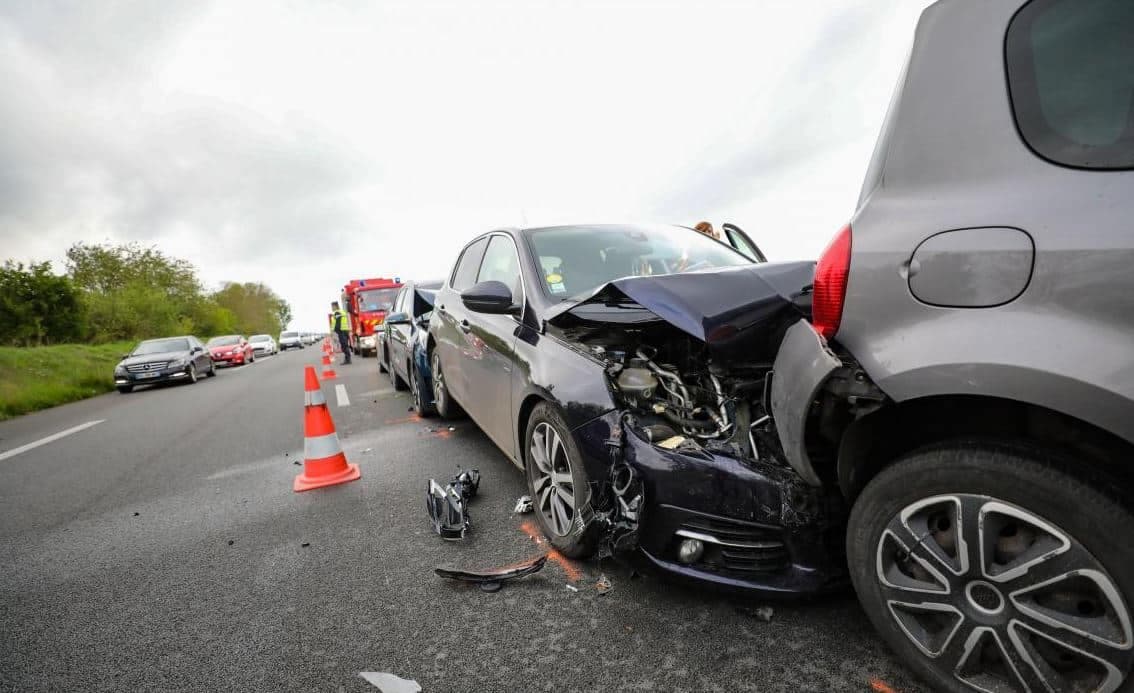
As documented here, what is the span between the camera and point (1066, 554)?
1.21 metres

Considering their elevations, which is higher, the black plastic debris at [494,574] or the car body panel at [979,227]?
the car body panel at [979,227]

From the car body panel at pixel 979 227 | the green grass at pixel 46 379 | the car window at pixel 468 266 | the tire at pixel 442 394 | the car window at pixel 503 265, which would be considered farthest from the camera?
the green grass at pixel 46 379

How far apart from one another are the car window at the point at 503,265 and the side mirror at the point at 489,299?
13cm

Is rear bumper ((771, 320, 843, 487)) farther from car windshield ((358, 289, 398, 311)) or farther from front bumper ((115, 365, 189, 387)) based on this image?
car windshield ((358, 289, 398, 311))

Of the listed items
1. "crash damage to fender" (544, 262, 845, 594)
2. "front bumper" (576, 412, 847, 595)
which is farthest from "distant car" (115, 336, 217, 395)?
"front bumper" (576, 412, 847, 595)

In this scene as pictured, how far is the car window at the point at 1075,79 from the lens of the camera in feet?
3.85

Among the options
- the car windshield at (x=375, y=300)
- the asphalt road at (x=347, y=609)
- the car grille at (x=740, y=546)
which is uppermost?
the car windshield at (x=375, y=300)

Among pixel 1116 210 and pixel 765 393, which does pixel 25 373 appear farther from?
pixel 1116 210

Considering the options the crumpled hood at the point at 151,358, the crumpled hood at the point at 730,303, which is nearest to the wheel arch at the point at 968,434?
the crumpled hood at the point at 730,303

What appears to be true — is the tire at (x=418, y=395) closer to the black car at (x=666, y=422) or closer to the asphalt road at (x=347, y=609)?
the asphalt road at (x=347, y=609)

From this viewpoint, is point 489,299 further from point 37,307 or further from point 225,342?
point 37,307

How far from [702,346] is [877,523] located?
3.28 feet

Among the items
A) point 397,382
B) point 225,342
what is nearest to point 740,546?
point 397,382

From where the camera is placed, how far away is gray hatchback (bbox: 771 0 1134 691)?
1.15m
